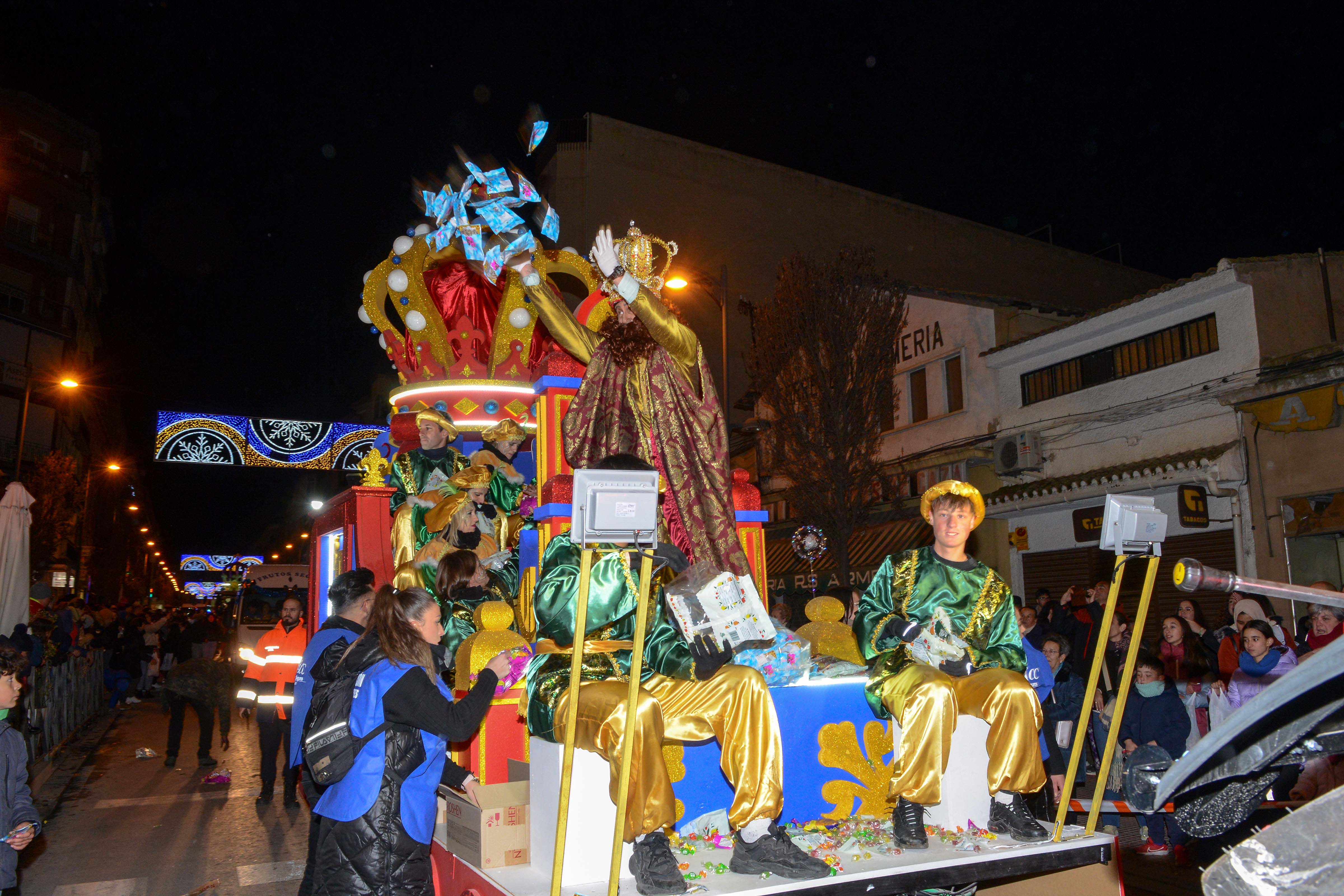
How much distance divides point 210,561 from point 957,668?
83.5 metres

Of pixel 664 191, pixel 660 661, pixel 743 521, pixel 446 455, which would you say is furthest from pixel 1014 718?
pixel 664 191

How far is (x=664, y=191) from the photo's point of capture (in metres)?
24.6

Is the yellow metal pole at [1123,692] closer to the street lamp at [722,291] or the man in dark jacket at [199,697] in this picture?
the street lamp at [722,291]

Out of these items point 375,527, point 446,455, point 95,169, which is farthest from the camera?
point 95,169

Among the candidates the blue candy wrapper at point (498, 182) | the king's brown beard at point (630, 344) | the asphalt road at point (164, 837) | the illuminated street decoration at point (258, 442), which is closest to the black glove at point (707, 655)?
the king's brown beard at point (630, 344)

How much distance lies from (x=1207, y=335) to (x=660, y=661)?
46.1 ft

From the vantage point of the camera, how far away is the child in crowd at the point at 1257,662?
6820mm

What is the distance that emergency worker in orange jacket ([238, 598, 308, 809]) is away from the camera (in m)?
8.96

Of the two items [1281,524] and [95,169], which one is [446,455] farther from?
[95,169]

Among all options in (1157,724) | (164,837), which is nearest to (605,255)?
(1157,724)

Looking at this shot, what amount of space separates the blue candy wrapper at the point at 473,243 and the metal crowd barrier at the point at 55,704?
21.3 ft

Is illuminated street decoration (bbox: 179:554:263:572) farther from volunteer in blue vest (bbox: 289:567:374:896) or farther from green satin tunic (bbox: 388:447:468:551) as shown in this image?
volunteer in blue vest (bbox: 289:567:374:896)

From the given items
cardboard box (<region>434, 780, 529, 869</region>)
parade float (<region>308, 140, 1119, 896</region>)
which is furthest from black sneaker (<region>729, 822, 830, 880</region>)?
cardboard box (<region>434, 780, 529, 869</region>)

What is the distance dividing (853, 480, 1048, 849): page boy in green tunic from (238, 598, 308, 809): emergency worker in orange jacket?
20.4ft
